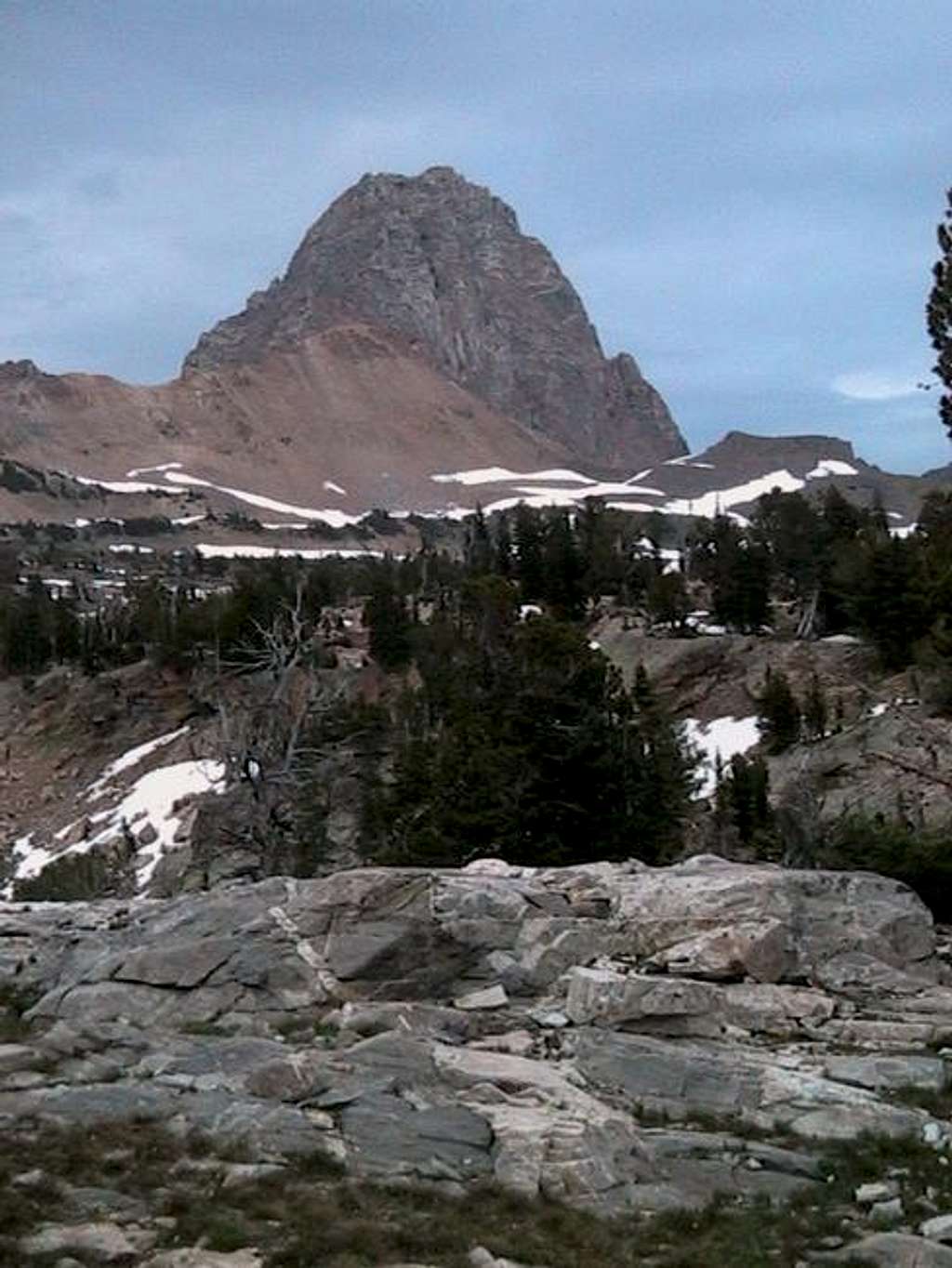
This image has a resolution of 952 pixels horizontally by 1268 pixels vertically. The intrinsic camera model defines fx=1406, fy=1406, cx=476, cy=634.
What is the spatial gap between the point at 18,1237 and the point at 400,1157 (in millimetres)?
2852

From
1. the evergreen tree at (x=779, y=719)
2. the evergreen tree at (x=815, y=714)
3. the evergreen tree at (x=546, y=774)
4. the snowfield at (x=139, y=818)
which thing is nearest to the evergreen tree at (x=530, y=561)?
the snowfield at (x=139, y=818)

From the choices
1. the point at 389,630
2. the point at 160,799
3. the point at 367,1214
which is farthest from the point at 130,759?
the point at 367,1214

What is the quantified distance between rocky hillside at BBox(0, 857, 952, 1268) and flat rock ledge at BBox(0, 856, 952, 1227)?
0.03 meters

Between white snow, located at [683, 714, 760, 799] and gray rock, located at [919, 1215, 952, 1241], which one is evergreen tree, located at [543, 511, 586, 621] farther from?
gray rock, located at [919, 1215, 952, 1241]

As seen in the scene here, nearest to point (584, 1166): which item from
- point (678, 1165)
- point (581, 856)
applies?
point (678, 1165)

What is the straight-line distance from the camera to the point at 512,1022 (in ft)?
45.3

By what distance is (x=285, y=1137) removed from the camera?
10.3 m

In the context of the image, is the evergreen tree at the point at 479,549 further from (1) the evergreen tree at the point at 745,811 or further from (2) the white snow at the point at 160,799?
(1) the evergreen tree at the point at 745,811

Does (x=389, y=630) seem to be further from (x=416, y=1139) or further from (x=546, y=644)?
(x=416, y=1139)

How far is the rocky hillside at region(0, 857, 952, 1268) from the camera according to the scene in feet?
31.8

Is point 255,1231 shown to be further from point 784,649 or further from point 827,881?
point 784,649

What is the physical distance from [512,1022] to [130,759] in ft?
196

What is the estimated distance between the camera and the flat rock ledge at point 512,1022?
1049cm

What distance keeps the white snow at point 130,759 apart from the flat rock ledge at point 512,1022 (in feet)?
168
